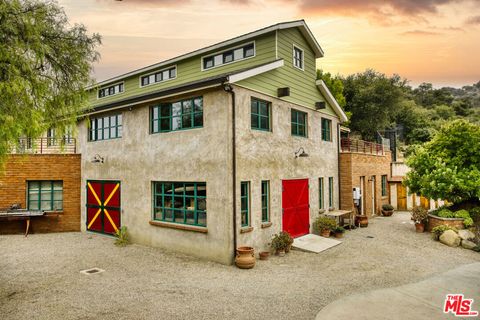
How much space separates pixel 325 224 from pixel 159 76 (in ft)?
42.8

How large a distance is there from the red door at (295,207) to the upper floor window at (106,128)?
8.27m

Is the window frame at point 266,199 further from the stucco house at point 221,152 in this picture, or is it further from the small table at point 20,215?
the small table at point 20,215

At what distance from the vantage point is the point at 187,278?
30.5ft

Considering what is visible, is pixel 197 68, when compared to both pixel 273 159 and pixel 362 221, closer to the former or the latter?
pixel 273 159

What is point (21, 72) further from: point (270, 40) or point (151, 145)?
point (270, 40)

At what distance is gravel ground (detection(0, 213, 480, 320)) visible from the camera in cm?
714

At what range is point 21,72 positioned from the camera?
7.42m

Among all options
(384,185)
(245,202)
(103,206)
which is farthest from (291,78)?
(384,185)

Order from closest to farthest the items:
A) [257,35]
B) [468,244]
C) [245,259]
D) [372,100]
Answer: [245,259] < [468,244] < [257,35] < [372,100]

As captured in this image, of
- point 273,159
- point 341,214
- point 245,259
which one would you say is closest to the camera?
point 245,259

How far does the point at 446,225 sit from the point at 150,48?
63.0ft

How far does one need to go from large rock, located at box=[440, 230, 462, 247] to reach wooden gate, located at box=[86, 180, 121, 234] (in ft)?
48.4

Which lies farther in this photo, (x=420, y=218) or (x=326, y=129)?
(x=326, y=129)

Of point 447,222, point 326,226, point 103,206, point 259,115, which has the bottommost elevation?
point 326,226
